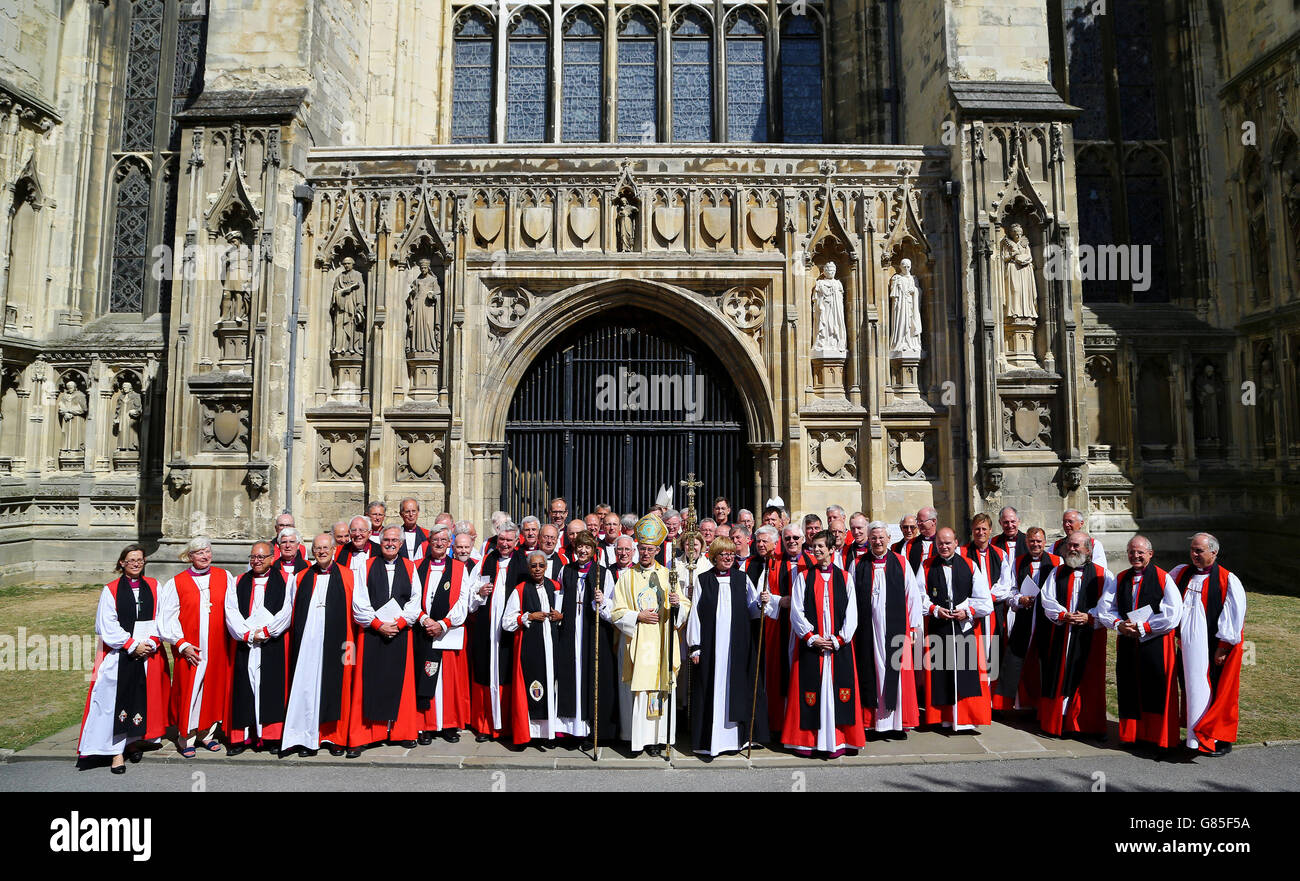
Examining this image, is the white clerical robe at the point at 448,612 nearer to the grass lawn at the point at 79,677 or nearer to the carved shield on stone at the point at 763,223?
the grass lawn at the point at 79,677

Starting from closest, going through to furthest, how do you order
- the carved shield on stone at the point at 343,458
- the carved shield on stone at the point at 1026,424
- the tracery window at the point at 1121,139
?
the carved shield on stone at the point at 1026,424 < the carved shield on stone at the point at 343,458 < the tracery window at the point at 1121,139

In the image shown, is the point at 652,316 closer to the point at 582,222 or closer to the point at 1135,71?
the point at 582,222

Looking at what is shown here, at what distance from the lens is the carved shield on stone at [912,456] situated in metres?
10.3

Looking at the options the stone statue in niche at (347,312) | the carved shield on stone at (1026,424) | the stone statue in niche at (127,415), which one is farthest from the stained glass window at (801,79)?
the stone statue in niche at (127,415)

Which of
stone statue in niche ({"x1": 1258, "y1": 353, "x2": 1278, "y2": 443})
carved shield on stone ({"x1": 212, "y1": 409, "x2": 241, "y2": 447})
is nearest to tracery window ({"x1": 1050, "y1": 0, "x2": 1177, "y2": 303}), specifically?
stone statue in niche ({"x1": 1258, "y1": 353, "x2": 1278, "y2": 443})

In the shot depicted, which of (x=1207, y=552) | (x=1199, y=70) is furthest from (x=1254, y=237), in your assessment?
(x=1207, y=552)

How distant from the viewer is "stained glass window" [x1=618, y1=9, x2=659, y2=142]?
13.6 metres

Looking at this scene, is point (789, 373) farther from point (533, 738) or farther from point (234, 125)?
point (234, 125)

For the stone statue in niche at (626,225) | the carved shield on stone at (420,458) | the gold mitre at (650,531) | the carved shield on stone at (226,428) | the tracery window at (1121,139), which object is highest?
the tracery window at (1121,139)

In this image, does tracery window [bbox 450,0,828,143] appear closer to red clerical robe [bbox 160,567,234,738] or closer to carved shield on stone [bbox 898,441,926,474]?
carved shield on stone [bbox 898,441,926,474]

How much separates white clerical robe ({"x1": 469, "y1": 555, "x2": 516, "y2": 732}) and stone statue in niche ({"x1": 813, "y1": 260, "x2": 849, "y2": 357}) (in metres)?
6.07

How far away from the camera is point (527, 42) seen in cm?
1395

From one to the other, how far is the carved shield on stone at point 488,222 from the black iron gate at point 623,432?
169 cm

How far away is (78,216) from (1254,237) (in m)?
19.3
